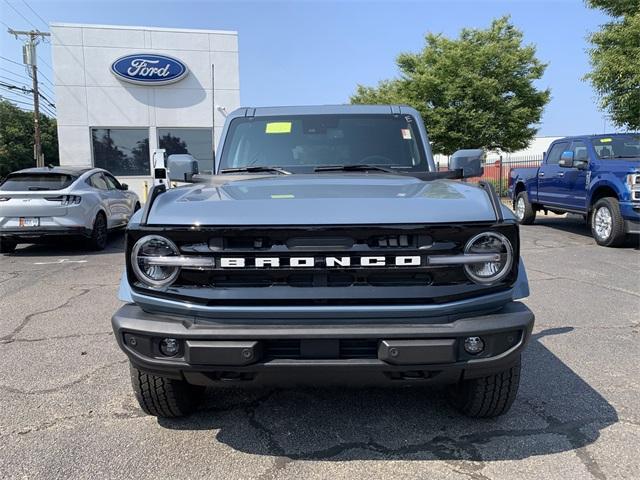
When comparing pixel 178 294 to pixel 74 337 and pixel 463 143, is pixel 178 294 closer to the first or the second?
pixel 74 337

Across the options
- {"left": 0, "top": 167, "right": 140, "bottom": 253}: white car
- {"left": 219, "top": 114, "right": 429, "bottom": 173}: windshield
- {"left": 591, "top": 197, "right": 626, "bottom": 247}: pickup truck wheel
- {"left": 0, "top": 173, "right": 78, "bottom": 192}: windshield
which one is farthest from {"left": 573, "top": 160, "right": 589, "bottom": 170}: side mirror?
{"left": 0, "top": 173, "right": 78, "bottom": 192}: windshield

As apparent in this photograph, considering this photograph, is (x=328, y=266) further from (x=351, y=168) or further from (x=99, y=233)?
(x=99, y=233)

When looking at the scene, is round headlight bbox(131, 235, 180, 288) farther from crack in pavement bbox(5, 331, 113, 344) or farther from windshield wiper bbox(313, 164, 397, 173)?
crack in pavement bbox(5, 331, 113, 344)

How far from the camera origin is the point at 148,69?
1858cm

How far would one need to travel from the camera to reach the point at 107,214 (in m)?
9.99

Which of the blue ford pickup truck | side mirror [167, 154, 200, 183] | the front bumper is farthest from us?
the blue ford pickup truck

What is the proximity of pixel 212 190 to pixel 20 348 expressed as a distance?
261cm

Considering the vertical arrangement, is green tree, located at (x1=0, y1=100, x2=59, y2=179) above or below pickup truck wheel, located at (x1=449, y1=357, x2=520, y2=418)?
above

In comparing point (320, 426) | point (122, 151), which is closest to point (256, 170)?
point (320, 426)

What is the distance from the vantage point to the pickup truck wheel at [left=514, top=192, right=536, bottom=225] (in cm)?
1250

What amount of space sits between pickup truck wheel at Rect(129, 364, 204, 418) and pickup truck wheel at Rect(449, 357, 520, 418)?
151cm

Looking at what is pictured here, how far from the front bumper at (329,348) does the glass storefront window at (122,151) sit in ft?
59.1

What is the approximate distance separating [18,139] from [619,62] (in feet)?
200

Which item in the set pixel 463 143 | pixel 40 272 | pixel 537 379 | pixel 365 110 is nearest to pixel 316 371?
pixel 537 379
